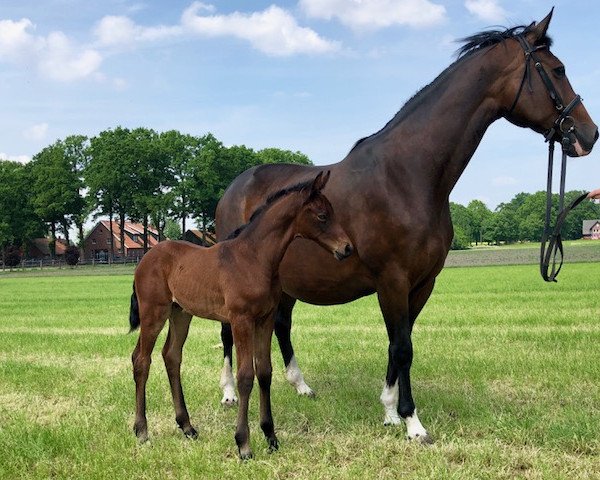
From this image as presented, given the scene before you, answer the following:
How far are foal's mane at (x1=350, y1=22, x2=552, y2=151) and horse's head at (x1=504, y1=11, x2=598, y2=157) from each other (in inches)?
2.0

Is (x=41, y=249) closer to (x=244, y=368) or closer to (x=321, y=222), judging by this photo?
(x=244, y=368)

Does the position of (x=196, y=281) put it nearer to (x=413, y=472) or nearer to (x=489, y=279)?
(x=413, y=472)

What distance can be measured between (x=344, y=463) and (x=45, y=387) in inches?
181

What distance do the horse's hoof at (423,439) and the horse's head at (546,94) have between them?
277cm

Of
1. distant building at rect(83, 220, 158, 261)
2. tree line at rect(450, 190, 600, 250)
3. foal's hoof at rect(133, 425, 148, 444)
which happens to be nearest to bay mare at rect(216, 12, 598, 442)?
foal's hoof at rect(133, 425, 148, 444)

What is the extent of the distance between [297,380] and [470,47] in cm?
418

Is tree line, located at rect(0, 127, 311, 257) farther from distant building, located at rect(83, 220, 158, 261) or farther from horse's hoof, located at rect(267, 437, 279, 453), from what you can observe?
horse's hoof, located at rect(267, 437, 279, 453)

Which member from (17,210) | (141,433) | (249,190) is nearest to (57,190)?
(17,210)

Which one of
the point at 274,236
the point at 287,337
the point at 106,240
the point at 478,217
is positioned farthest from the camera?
the point at 478,217

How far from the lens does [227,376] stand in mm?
7074

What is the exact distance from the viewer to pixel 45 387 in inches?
295

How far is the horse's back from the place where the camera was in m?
6.99

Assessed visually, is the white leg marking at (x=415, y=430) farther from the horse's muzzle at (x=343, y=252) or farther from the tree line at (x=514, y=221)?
the tree line at (x=514, y=221)

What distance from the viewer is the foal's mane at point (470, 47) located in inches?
206
